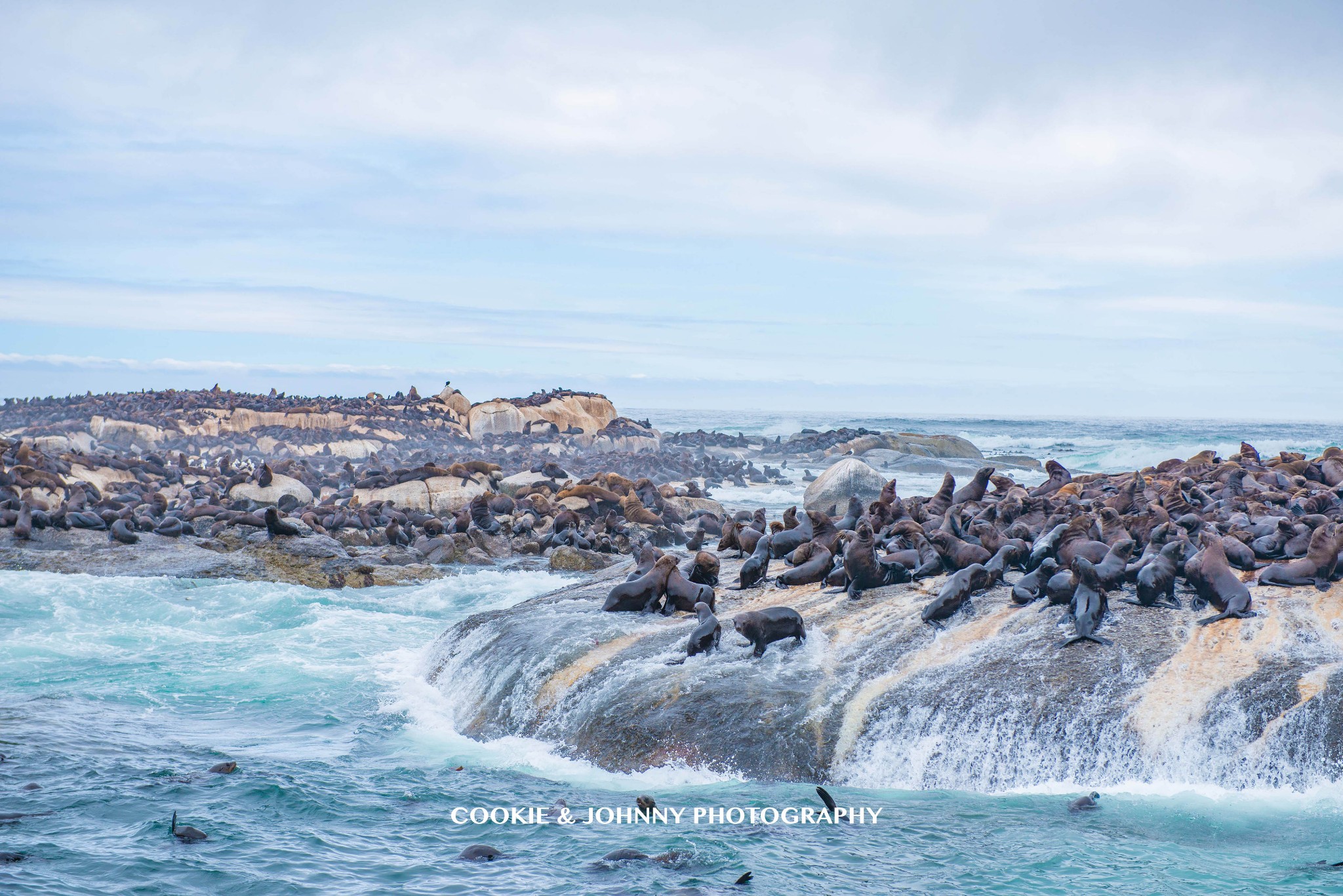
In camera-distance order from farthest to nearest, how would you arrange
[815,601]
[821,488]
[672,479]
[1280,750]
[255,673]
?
[672,479] → [821,488] → [255,673] → [815,601] → [1280,750]

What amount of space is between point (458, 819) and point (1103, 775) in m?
4.29

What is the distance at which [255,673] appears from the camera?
10359 millimetres

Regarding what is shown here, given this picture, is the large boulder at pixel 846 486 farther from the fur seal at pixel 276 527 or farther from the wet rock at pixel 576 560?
the fur seal at pixel 276 527

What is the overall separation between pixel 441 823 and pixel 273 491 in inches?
680

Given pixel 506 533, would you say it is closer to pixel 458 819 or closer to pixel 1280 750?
pixel 458 819

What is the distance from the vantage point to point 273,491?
21531 mm

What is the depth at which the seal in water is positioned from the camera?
7848 millimetres

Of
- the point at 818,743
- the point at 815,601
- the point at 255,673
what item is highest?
the point at 815,601

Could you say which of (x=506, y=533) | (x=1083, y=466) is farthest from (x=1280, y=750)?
(x=1083, y=466)

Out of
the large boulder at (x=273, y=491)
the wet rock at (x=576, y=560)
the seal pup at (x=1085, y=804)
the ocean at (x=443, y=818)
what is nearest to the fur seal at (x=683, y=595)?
the ocean at (x=443, y=818)

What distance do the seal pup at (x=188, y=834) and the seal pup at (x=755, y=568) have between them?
→ 559 cm

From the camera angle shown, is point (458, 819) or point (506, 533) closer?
point (458, 819)

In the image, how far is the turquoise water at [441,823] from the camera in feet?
16.8

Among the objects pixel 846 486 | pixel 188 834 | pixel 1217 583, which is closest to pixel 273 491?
pixel 846 486
